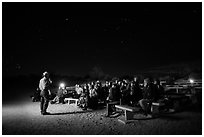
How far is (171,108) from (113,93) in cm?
255

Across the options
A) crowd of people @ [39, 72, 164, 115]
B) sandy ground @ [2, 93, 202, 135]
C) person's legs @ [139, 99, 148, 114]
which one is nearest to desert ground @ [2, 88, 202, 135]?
sandy ground @ [2, 93, 202, 135]

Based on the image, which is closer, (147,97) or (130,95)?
(147,97)

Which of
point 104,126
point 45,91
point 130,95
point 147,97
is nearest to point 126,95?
point 130,95

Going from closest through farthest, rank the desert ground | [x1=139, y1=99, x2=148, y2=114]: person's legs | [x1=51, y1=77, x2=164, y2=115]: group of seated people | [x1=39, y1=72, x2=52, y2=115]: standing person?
the desert ground → [x1=139, y1=99, x2=148, y2=114]: person's legs → [x1=51, y1=77, x2=164, y2=115]: group of seated people → [x1=39, y1=72, x2=52, y2=115]: standing person

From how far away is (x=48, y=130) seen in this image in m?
5.69

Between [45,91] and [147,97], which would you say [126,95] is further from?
[45,91]

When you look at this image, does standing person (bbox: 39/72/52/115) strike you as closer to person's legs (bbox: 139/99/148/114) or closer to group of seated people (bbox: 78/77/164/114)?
group of seated people (bbox: 78/77/164/114)

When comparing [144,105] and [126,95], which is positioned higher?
[126,95]

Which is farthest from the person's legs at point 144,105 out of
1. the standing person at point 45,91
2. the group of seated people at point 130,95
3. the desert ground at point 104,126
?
the standing person at point 45,91

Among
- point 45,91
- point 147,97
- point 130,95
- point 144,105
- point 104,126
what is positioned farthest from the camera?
point 130,95

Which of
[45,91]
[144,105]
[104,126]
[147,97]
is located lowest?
[104,126]

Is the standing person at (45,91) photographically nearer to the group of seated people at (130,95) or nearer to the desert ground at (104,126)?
the desert ground at (104,126)

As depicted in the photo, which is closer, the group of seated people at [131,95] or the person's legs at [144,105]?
the person's legs at [144,105]

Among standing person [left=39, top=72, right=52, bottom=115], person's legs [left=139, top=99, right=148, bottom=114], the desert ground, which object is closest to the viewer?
the desert ground
